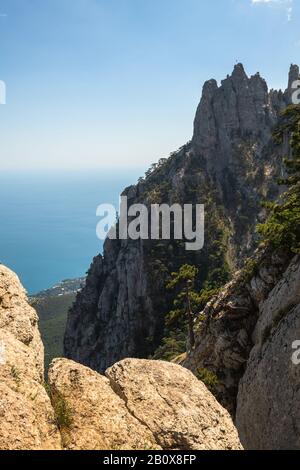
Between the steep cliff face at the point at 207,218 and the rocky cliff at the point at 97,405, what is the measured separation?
318 ft

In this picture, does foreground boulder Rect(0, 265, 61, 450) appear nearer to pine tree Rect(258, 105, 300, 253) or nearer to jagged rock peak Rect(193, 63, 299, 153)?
pine tree Rect(258, 105, 300, 253)

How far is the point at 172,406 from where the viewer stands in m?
15.9

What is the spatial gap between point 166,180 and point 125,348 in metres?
73.8

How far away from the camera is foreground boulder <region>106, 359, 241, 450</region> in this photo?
1481cm

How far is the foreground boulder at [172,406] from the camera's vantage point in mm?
14812

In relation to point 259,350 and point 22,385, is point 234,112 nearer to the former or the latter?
point 259,350

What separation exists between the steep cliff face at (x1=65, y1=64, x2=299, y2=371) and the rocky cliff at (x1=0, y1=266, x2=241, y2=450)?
96.9 meters

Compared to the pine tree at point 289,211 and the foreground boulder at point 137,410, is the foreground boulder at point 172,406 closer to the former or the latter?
the foreground boulder at point 137,410

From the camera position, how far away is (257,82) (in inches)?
6471

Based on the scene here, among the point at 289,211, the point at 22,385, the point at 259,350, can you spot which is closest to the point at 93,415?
the point at 22,385

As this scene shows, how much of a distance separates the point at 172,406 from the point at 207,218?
122474mm
